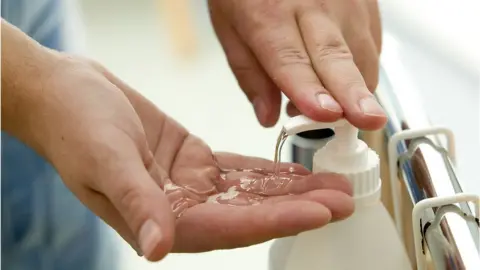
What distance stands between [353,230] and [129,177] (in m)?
0.14

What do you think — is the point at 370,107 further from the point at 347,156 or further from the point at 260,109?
the point at 260,109

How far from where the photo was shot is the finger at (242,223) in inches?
16.1

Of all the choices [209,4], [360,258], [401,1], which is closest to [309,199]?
[360,258]

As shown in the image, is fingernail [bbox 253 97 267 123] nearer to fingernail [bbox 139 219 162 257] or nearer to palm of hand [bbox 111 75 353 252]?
palm of hand [bbox 111 75 353 252]

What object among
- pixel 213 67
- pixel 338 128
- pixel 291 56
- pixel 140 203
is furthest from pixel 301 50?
pixel 213 67

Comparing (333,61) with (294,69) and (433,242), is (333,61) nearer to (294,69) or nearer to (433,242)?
(294,69)

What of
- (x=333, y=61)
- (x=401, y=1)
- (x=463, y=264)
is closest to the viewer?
(x=463, y=264)

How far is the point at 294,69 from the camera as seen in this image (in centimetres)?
52

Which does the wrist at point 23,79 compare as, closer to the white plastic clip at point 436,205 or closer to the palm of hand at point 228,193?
the palm of hand at point 228,193

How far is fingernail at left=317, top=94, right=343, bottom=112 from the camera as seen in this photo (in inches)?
17.5

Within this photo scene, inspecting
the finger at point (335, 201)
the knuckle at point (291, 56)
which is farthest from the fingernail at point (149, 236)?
the knuckle at point (291, 56)

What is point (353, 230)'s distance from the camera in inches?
17.1

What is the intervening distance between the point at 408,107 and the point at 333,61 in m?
0.09

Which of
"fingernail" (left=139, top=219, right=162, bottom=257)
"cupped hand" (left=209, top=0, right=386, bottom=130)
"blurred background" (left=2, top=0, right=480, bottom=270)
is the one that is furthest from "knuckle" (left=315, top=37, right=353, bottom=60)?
"fingernail" (left=139, top=219, right=162, bottom=257)
